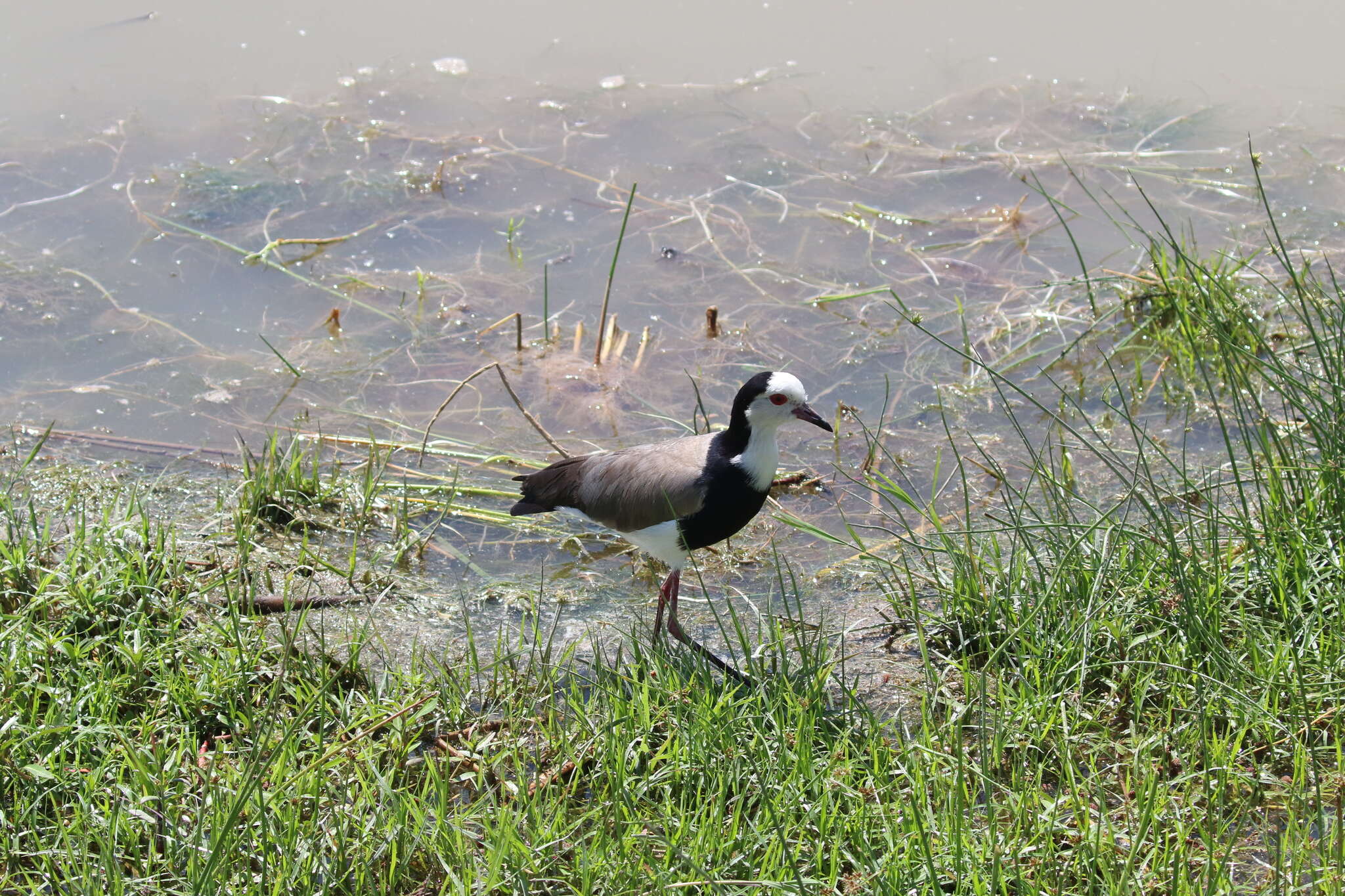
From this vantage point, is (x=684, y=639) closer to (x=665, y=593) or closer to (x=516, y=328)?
(x=665, y=593)

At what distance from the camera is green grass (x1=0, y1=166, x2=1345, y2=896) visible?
8.77ft

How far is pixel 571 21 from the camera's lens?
8.98 m

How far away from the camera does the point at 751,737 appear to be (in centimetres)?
318

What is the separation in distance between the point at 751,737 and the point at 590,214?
14.0ft

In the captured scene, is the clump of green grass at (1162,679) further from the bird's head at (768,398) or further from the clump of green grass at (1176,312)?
the clump of green grass at (1176,312)

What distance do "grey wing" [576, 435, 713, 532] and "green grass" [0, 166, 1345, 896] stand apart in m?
0.53

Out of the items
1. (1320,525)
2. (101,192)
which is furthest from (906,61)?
(1320,525)

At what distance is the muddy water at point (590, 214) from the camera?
5.37m

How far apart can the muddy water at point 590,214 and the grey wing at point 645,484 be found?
36 centimetres

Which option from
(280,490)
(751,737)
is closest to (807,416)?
(751,737)

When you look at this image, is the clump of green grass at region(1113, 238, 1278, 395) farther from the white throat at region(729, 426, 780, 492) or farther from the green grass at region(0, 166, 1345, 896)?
the white throat at region(729, 426, 780, 492)

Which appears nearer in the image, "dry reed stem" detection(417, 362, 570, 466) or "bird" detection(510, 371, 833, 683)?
"bird" detection(510, 371, 833, 683)

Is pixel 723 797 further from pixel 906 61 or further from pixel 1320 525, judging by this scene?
pixel 906 61

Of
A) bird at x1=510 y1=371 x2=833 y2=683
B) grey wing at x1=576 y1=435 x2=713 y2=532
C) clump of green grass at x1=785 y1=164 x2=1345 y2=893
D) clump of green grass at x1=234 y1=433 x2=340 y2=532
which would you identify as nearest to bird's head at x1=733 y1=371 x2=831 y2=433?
bird at x1=510 y1=371 x2=833 y2=683
